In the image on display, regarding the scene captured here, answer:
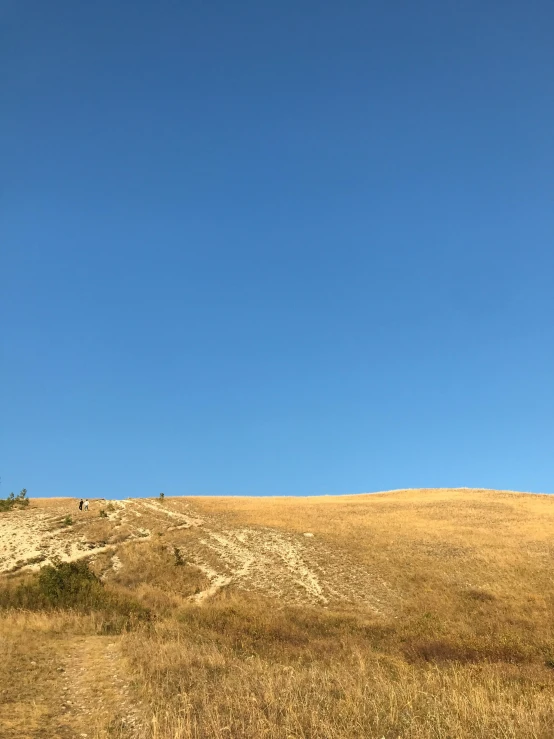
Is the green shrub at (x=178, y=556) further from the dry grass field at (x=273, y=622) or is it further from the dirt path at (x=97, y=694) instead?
the dirt path at (x=97, y=694)

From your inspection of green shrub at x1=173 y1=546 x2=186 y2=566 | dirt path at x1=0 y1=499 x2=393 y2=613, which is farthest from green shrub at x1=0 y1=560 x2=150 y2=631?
green shrub at x1=173 y1=546 x2=186 y2=566

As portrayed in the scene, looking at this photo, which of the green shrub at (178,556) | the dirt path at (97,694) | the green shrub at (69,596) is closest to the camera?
the dirt path at (97,694)

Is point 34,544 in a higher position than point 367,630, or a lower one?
higher

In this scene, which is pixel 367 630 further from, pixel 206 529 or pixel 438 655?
pixel 206 529

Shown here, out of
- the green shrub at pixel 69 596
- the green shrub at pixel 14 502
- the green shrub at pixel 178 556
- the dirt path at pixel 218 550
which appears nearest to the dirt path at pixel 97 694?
the green shrub at pixel 69 596

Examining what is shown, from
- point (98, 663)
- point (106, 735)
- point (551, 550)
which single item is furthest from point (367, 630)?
point (551, 550)

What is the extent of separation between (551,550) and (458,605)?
16.0m

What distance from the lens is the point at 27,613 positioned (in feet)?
71.1

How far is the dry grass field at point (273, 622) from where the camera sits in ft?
32.0

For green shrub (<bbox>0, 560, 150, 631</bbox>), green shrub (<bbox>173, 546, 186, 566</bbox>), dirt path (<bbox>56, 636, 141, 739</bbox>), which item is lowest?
dirt path (<bbox>56, 636, 141, 739</bbox>)

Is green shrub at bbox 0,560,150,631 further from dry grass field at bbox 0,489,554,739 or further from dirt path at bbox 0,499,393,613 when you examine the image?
dirt path at bbox 0,499,393,613

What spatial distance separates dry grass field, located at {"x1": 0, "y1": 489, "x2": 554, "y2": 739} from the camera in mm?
9758

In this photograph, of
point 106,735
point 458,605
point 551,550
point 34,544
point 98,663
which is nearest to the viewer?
point 106,735

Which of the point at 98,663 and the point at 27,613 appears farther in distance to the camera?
the point at 27,613
